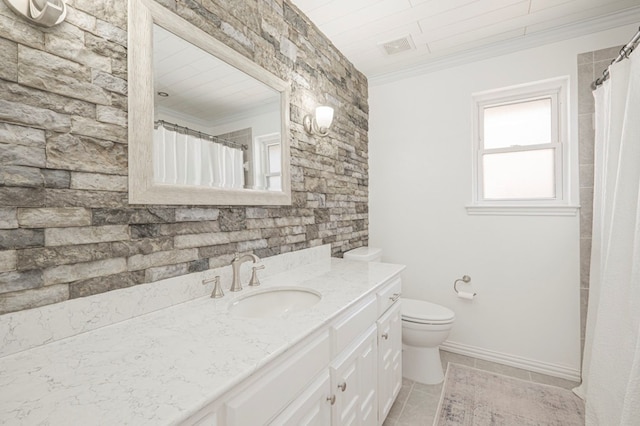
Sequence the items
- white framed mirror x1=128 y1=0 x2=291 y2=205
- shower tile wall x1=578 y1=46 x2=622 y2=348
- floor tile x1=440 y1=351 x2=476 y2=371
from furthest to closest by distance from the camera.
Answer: floor tile x1=440 y1=351 x2=476 y2=371 → shower tile wall x1=578 y1=46 x2=622 y2=348 → white framed mirror x1=128 y1=0 x2=291 y2=205

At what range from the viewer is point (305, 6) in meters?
1.85

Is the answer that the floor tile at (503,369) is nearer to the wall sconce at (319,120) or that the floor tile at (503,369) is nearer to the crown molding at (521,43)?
the wall sconce at (319,120)

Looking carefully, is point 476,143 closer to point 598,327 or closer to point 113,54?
point 598,327

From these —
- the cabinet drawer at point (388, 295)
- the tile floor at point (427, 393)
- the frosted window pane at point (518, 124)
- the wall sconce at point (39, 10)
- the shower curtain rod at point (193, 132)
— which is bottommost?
the tile floor at point (427, 393)

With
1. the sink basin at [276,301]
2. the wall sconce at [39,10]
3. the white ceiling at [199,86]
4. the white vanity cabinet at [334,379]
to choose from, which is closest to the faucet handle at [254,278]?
the sink basin at [276,301]

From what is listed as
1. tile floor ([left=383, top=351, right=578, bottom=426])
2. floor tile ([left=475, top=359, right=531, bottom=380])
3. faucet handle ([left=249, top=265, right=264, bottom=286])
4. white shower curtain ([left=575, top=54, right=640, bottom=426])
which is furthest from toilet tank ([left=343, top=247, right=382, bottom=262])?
white shower curtain ([left=575, top=54, right=640, bottom=426])

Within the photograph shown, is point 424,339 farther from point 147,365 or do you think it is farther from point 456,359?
point 147,365

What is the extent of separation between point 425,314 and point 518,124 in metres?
1.74

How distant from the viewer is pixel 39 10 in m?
0.78

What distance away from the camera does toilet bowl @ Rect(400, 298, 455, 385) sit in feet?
6.62

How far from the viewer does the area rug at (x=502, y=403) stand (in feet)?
5.61

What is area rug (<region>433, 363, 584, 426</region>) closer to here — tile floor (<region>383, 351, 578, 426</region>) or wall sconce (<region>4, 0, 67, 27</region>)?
tile floor (<region>383, 351, 578, 426</region>)

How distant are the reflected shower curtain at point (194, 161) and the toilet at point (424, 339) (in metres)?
1.52

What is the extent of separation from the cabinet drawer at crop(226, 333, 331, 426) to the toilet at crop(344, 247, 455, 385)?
1.21 metres
